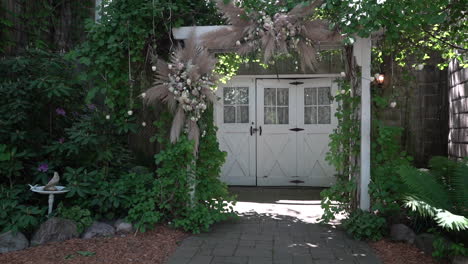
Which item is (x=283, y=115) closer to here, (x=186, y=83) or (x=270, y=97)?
(x=270, y=97)

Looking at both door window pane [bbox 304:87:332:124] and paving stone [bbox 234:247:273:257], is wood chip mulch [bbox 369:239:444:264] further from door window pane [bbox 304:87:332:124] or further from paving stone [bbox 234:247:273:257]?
door window pane [bbox 304:87:332:124]

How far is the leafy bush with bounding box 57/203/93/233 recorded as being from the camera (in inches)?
144

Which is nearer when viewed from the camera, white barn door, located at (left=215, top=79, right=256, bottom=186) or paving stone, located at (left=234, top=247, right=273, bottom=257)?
paving stone, located at (left=234, top=247, right=273, bottom=257)

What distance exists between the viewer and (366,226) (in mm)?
3650

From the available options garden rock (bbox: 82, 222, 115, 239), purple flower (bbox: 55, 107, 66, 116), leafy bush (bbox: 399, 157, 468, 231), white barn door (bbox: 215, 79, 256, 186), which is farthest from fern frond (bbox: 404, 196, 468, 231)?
white barn door (bbox: 215, 79, 256, 186)

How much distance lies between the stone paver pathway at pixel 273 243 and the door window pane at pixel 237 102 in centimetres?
221

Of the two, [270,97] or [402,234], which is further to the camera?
[270,97]

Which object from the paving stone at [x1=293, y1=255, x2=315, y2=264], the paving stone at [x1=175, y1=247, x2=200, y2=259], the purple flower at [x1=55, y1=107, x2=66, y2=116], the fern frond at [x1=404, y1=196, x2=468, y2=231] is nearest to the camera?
the fern frond at [x1=404, y1=196, x2=468, y2=231]

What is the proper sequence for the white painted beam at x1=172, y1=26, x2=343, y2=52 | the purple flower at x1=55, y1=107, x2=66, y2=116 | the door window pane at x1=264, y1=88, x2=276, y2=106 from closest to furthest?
the white painted beam at x1=172, y1=26, x2=343, y2=52 → the purple flower at x1=55, y1=107, x2=66, y2=116 → the door window pane at x1=264, y1=88, x2=276, y2=106

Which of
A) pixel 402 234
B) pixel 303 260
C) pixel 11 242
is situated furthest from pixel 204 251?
pixel 402 234

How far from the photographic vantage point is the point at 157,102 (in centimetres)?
432

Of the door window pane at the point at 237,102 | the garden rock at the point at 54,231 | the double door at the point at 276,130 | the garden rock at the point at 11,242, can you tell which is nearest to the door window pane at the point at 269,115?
the double door at the point at 276,130

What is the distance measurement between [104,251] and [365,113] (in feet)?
8.89

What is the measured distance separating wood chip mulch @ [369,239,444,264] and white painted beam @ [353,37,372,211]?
0.42 metres
